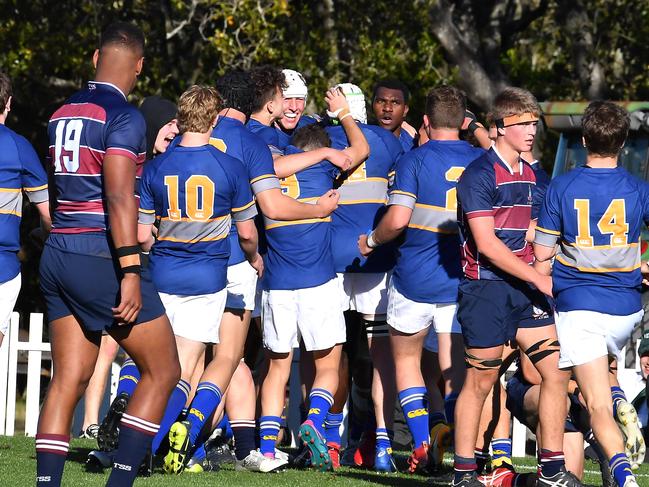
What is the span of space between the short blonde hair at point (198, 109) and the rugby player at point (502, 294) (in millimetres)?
1516

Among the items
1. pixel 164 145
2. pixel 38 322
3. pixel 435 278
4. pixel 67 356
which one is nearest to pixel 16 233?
pixel 67 356

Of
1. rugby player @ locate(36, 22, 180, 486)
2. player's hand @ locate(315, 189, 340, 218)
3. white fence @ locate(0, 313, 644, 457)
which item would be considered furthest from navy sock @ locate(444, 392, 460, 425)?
white fence @ locate(0, 313, 644, 457)

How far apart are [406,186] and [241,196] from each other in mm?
1072

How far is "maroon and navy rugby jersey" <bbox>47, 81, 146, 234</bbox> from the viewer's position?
19.4 ft

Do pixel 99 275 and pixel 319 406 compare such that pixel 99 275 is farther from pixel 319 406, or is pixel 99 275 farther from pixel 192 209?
pixel 319 406

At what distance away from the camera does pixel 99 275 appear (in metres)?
5.88

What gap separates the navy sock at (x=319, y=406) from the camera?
26.9 ft

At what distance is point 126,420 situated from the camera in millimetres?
6008

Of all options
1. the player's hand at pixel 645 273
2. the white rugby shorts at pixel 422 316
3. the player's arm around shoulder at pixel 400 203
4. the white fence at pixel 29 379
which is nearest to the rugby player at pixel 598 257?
the player's hand at pixel 645 273

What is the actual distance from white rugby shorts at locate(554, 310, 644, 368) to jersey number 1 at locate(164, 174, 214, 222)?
212 cm

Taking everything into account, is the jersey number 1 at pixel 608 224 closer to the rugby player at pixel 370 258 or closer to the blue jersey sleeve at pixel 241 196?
the blue jersey sleeve at pixel 241 196

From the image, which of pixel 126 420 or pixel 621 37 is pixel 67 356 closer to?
pixel 126 420

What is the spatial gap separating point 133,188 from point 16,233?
46.5 inches

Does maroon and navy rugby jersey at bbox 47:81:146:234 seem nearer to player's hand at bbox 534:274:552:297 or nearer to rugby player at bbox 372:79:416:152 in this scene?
player's hand at bbox 534:274:552:297
